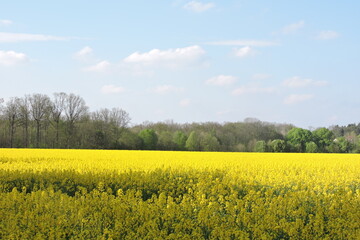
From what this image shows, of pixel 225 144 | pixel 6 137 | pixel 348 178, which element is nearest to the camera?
pixel 348 178

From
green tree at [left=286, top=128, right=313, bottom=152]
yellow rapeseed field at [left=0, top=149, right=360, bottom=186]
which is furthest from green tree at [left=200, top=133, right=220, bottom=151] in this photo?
yellow rapeseed field at [left=0, top=149, right=360, bottom=186]

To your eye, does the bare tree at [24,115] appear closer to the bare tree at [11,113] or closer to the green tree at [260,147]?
the bare tree at [11,113]

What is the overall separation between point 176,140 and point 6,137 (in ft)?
88.9

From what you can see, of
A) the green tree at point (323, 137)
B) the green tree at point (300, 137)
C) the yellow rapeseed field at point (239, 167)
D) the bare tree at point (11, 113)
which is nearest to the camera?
the yellow rapeseed field at point (239, 167)

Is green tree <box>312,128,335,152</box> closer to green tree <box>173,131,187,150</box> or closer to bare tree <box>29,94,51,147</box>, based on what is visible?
green tree <box>173,131,187,150</box>

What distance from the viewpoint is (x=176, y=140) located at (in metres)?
68.6

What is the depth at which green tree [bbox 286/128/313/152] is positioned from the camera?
3125 inches

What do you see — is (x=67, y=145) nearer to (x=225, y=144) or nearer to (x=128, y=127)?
(x=128, y=127)

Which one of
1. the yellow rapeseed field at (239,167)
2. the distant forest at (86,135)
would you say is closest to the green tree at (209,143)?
the distant forest at (86,135)

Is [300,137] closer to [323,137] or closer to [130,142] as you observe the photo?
[323,137]

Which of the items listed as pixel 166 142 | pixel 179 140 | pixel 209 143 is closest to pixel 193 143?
pixel 209 143

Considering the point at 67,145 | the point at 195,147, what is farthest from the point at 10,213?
the point at 195,147

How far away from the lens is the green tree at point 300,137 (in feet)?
260

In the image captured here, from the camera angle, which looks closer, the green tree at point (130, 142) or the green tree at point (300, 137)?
the green tree at point (130, 142)
